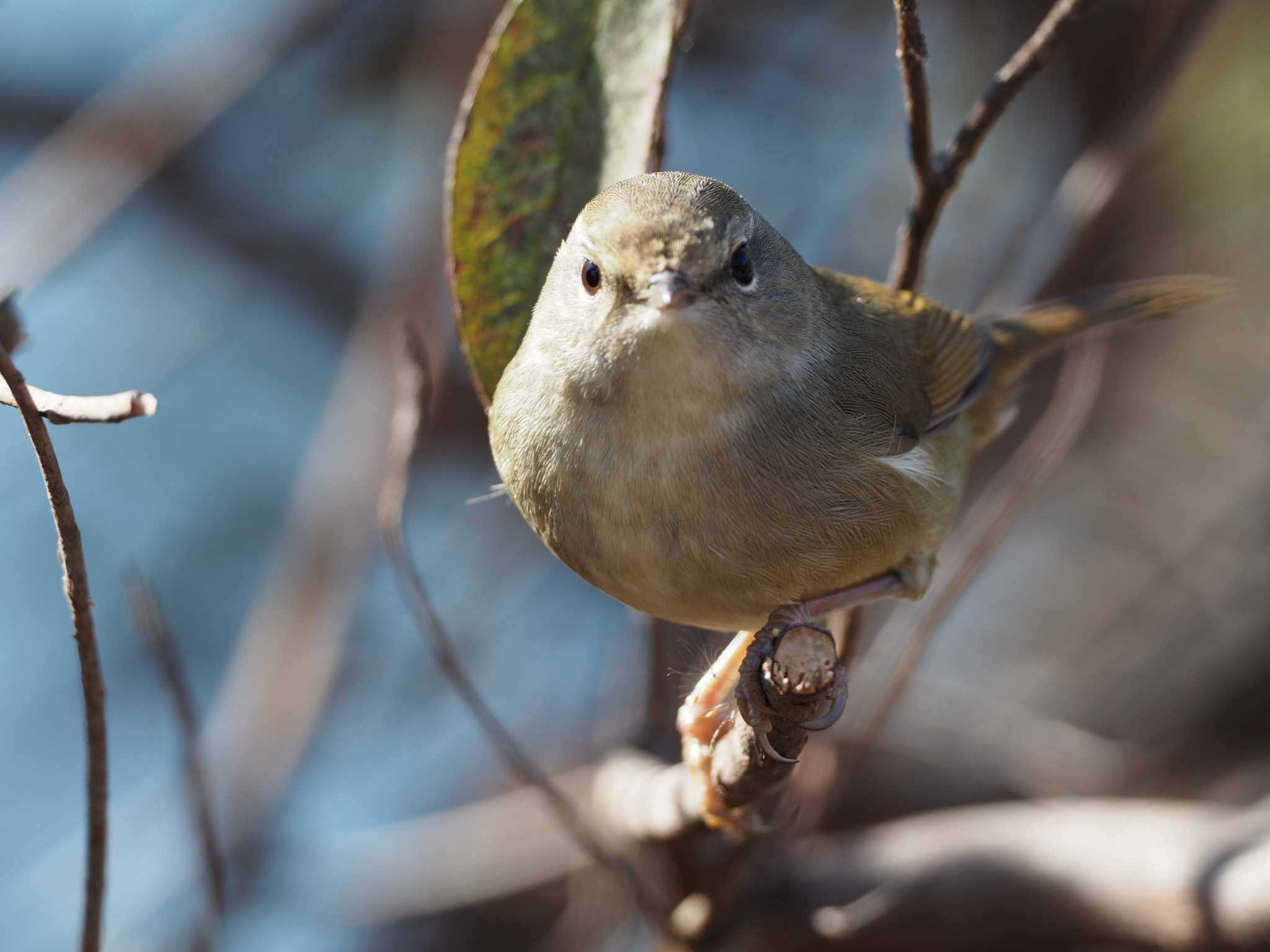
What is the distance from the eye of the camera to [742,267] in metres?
2.56

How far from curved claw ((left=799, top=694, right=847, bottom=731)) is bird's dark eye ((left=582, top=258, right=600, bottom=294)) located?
92cm

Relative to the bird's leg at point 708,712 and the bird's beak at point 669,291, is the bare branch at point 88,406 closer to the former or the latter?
the bird's beak at point 669,291

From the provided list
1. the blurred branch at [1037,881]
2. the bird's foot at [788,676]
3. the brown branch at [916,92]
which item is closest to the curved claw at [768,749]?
the bird's foot at [788,676]

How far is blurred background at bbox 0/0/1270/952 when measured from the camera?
16.0ft

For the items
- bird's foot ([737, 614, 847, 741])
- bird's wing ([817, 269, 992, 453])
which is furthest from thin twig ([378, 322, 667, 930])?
bird's wing ([817, 269, 992, 453])

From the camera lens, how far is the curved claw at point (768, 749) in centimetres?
212

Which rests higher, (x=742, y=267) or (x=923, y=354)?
(x=742, y=267)

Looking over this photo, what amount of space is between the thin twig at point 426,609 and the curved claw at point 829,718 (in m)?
0.92

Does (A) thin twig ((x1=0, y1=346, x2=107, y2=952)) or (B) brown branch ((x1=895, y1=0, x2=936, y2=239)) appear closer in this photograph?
(A) thin twig ((x1=0, y1=346, x2=107, y2=952))

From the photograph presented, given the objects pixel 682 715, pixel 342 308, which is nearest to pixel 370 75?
pixel 342 308

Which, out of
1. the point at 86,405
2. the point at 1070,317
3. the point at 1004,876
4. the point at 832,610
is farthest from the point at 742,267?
the point at 1004,876

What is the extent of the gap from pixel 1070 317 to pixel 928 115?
5.21 ft

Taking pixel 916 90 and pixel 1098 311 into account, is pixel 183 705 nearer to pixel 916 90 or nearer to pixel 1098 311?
pixel 916 90

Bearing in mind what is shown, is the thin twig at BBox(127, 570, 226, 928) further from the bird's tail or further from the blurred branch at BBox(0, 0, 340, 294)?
the bird's tail
